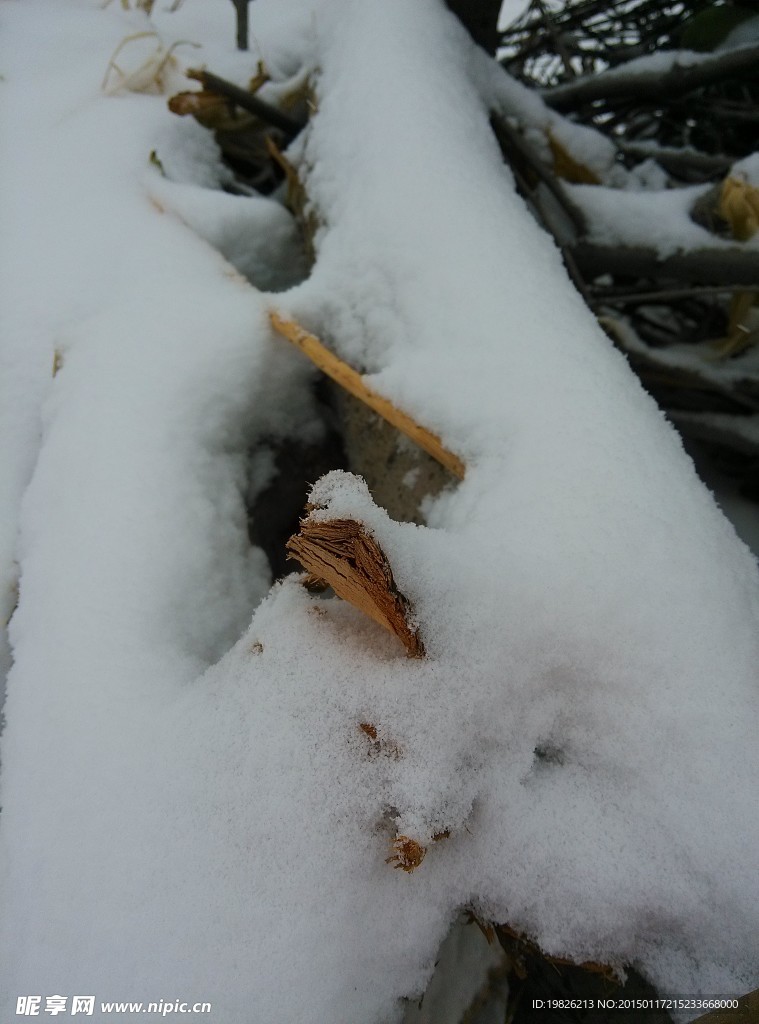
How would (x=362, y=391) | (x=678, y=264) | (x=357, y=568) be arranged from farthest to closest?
(x=678, y=264)
(x=362, y=391)
(x=357, y=568)

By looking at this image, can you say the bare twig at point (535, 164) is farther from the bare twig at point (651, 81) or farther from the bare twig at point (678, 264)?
the bare twig at point (651, 81)

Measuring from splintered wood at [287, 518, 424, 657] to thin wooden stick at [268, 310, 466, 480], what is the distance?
0.21 m

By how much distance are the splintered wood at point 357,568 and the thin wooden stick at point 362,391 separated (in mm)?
211

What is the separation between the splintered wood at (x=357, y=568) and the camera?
46 cm

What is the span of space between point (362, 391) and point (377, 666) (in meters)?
0.33

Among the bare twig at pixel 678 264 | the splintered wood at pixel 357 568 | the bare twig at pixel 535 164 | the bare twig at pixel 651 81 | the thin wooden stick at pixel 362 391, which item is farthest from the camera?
the bare twig at pixel 651 81

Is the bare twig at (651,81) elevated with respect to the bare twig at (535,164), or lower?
elevated

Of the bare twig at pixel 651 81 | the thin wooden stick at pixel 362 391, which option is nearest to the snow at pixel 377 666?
the thin wooden stick at pixel 362 391

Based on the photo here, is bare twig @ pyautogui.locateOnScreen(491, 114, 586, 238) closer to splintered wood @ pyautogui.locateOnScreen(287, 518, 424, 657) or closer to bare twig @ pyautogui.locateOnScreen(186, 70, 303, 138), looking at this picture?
bare twig @ pyautogui.locateOnScreen(186, 70, 303, 138)

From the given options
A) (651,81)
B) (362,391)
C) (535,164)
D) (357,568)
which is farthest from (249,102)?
(357,568)

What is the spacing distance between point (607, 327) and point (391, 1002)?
107 centimetres

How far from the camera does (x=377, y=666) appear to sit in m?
0.51

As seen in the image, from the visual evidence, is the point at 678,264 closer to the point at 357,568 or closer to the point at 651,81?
the point at 651,81

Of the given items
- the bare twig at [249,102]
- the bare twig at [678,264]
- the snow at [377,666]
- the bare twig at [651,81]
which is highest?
the bare twig at [651,81]
